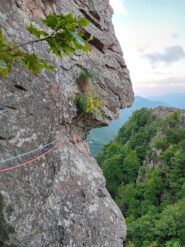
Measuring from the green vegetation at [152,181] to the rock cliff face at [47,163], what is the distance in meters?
43.3

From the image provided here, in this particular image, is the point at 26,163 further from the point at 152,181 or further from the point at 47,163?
the point at 152,181

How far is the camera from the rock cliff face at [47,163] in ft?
25.0

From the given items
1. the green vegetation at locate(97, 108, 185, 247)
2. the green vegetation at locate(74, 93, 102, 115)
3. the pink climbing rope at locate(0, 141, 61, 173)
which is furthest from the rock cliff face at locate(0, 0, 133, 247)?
the green vegetation at locate(97, 108, 185, 247)

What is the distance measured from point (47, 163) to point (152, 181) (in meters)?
63.7

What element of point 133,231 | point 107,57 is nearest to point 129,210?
point 133,231

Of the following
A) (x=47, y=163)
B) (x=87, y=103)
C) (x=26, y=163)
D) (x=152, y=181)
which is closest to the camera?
(x=26, y=163)

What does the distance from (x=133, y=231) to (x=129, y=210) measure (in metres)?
16.7

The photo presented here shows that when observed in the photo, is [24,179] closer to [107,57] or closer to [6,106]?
[6,106]

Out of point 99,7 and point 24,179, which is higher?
point 99,7

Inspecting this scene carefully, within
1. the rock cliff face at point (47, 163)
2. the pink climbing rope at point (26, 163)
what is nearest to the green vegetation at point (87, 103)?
the rock cliff face at point (47, 163)

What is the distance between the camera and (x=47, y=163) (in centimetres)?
830

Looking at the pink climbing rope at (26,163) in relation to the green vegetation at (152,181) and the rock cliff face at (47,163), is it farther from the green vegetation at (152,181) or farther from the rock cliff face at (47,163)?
the green vegetation at (152,181)

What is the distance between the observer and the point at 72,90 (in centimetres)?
977

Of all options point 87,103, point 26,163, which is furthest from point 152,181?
point 26,163
